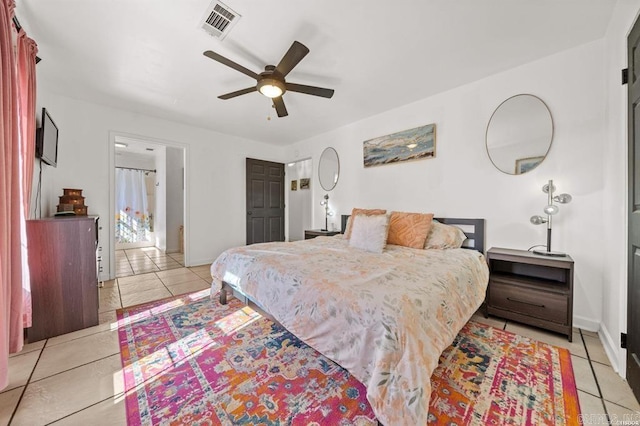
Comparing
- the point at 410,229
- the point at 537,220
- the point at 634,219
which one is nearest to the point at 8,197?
the point at 410,229

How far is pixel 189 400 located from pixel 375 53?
10.0 ft

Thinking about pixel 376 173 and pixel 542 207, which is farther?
pixel 376 173

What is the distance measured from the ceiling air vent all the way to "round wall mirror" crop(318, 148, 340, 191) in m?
2.69

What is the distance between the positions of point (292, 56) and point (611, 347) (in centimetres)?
332

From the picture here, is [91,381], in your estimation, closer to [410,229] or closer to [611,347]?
[410,229]

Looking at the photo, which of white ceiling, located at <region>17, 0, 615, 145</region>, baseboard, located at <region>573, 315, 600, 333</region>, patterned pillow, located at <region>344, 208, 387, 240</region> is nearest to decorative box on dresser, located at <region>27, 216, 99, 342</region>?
white ceiling, located at <region>17, 0, 615, 145</region>

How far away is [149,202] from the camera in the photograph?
6.67 meters

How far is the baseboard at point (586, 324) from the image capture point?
6.96 ft

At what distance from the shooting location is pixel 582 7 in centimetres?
179

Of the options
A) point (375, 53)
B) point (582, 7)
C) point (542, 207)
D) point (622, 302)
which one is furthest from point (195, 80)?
point (622, 302)

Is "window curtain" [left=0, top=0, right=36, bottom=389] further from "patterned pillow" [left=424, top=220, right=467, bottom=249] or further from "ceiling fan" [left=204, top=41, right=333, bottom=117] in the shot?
"patterned pillow" [left=424, top=220, right=467, bottom=249]

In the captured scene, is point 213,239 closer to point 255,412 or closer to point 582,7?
point 255,412

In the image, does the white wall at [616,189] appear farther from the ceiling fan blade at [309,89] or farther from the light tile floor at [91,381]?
the ceiling fan blade at [309,89]

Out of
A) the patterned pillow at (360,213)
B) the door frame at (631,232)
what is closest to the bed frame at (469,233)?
the patterned pillow at (360,213)
